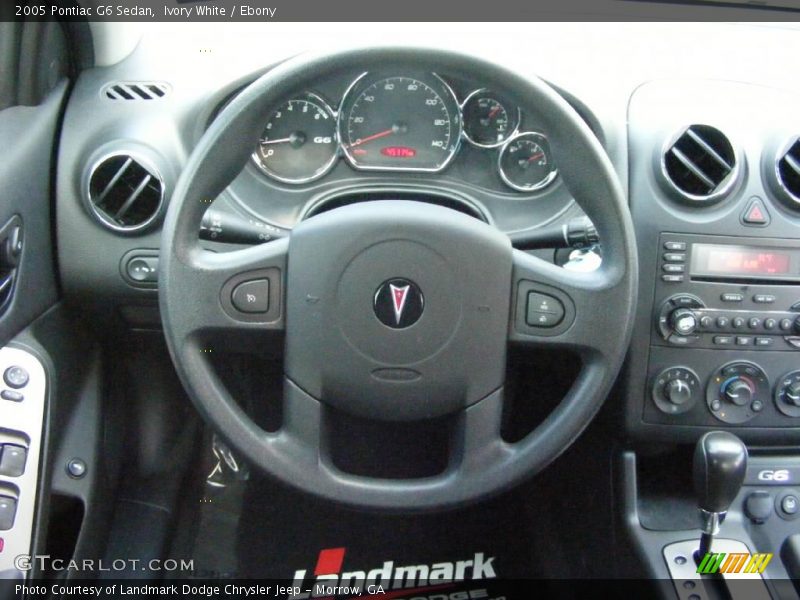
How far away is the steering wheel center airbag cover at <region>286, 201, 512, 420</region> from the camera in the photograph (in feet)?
3.96

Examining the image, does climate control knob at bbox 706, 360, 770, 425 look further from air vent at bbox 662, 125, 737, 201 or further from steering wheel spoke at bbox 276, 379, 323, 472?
steering wheel spoke at bbox 276, 379, 323, 472

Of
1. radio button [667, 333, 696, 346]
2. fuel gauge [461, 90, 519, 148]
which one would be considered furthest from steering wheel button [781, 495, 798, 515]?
fuel gauge [461, 90, 519, 148]

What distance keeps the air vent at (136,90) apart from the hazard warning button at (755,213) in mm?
1105

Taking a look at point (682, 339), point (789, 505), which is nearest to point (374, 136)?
point (682, 339)

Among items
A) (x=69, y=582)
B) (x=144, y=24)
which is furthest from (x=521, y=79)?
(x=69, y=582)

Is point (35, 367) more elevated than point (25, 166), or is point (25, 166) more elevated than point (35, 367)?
point (25, 166)

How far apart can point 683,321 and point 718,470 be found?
0.90 ft

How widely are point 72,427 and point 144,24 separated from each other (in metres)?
0.81

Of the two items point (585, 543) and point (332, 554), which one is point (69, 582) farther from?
point (585, 543)

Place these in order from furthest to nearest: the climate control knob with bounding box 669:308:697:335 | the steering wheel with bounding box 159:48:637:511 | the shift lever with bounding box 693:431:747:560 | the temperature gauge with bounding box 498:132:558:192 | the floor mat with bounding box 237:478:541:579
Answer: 1. the floor mat with bounding box 237:478:541:579
2. the temperature gauge with bounding box 498:132:558:192
3. the climate control knob with bounding box 669:308:697:335
4. the shift lever with bounding box 693:431:747:560
5. the steering wheel with bounding box 159:48:637:511

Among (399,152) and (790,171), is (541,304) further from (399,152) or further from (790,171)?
(790,171)

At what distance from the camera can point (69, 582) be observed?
64.0 inches

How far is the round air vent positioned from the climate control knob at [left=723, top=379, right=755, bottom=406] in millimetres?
338

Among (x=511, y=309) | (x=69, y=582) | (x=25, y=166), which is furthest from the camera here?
(x=69, y=582)
